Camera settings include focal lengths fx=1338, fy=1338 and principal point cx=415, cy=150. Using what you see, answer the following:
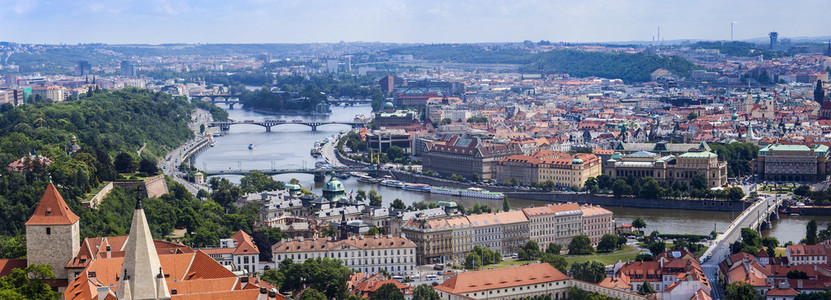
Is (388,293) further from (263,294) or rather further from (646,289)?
(263,294)

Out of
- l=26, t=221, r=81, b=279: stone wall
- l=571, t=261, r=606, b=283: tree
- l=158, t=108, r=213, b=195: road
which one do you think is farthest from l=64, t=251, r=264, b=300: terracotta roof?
l=158, t=108, r=213, b=195: road

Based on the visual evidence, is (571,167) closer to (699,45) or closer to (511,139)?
(511,139)

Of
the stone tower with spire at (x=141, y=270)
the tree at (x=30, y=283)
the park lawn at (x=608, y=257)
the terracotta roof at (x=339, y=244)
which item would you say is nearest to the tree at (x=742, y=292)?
the park lawn at (x=608, y=257)

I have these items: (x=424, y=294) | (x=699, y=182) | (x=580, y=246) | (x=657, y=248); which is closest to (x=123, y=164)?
(x=580, y=246)

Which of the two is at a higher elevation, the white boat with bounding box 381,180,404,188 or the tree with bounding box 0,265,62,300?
the tree with bounding box 0,265,62,300

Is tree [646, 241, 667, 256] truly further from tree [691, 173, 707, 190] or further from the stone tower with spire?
the stone tower with spire

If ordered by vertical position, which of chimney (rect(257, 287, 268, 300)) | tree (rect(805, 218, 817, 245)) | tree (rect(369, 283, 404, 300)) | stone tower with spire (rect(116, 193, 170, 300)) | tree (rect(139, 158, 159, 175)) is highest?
stone tower with spire (rect(116, 193, 170, 300))

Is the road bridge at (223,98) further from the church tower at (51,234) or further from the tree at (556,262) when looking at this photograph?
the church tower at (51,234)
